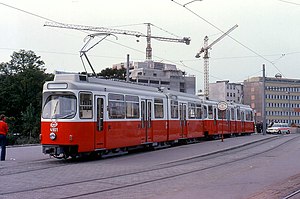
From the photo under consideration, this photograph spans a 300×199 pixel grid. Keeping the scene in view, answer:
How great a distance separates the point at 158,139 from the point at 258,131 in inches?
1596

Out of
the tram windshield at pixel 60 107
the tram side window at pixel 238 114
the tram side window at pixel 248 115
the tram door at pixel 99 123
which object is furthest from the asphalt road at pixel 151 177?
the tram side window at pixel 248 115

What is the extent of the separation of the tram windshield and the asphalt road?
71.1 inches

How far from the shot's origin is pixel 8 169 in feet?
51.0

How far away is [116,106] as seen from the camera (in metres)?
20.2

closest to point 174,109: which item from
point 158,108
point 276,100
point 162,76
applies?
point 158,108

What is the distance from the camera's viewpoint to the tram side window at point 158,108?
80.3 feet

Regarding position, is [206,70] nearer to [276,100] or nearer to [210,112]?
[276,100]

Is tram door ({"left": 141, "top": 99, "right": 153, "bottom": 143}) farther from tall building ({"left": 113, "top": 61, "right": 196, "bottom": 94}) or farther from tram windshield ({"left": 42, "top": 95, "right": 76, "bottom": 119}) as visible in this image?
tall building ({"left": 113, "top": 61, "right": 196, "bottom": 94})

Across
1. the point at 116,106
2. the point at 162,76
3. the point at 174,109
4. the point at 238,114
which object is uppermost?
the point at 162,76

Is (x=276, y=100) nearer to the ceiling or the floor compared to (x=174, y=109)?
nearer to the ceiling

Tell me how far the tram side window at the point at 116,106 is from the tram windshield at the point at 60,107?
6.97 ft

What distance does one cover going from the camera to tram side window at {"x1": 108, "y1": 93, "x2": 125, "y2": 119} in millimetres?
19716

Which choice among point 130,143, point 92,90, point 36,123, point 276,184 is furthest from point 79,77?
point 36,123

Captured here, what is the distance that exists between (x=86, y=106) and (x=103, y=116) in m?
1.07
